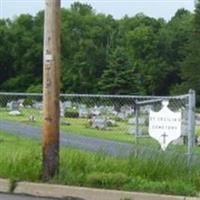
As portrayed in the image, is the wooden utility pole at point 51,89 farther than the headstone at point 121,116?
No

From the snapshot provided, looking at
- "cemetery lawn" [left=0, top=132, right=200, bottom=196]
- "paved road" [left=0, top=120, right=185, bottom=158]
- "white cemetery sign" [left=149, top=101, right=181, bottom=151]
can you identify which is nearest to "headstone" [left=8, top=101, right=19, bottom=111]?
"paved road" [left=0, top=120, right=185, bottom=158]

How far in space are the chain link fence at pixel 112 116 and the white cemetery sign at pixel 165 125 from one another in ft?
0.75

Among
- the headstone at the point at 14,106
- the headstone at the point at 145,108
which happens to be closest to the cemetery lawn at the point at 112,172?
the headstone at the point at 145,108

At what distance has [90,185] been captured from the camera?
10867mm

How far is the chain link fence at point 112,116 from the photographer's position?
12406 mm

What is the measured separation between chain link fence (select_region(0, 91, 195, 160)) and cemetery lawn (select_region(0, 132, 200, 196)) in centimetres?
42

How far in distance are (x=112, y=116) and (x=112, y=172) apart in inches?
159

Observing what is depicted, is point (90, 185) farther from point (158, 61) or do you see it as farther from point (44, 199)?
point (158, 61)

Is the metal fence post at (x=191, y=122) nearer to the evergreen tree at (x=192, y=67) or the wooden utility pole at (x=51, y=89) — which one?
the wooden utility pole at (x=51, y=89)

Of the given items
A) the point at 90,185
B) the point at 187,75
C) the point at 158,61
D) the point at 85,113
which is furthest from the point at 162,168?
the point at 158,61

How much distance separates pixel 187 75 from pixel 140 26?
78.2ft

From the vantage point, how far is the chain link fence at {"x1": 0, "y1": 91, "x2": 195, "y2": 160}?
40.7 ft

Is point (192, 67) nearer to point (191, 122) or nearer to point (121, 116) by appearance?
point (121, 116)

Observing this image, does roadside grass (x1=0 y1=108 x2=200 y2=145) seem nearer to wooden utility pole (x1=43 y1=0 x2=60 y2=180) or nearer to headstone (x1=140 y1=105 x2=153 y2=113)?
headstone (x1=140 y1=105 x2=153 y2=113)
